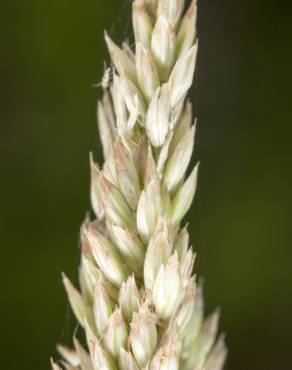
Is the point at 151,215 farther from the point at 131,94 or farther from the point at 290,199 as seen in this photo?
the point at 290,199

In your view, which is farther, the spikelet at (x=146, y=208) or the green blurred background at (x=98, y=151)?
the green blurred background at (x=98, y=151)

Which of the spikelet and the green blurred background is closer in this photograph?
the spikelet

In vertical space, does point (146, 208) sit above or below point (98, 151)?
below

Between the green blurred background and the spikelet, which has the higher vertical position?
the green blurred background

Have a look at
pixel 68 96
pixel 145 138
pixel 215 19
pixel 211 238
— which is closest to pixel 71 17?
pixel 68 96
